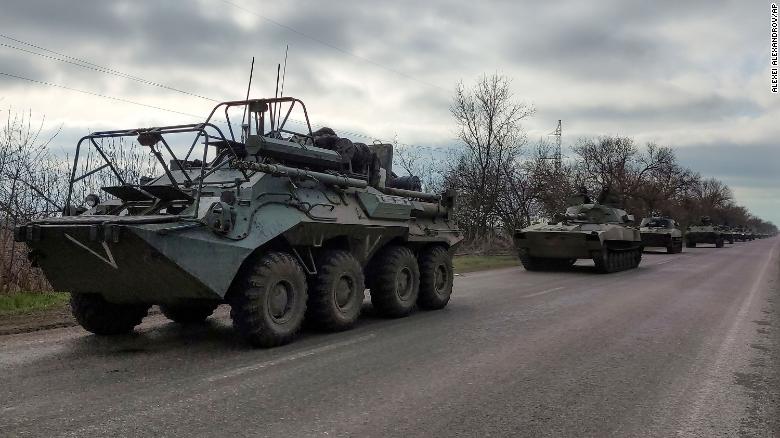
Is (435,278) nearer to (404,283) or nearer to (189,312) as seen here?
(404,283)

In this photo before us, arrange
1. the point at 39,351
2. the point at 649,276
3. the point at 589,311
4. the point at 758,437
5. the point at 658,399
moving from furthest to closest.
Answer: the point at 649,276 < the point at 589,311 < the point at 39,351 < the point at 658,399 < the point at 758,437

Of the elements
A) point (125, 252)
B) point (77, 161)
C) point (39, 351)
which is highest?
point (77, 161)

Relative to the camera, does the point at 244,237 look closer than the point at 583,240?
Yes

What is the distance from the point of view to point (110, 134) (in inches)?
255

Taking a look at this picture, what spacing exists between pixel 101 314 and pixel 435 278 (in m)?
4.49

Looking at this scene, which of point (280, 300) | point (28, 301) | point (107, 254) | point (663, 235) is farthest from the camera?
point (663, 235)

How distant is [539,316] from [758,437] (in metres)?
4.98

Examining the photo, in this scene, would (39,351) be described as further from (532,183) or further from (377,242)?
(532,183)

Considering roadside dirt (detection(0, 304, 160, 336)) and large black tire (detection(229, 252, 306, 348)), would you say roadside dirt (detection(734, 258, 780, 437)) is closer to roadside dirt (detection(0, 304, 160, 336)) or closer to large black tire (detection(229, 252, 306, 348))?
large black tire (detection(229, 252, 306, 348))

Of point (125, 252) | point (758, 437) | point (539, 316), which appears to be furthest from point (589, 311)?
point (125, 252)

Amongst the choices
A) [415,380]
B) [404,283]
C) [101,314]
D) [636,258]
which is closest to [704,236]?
[636,258]

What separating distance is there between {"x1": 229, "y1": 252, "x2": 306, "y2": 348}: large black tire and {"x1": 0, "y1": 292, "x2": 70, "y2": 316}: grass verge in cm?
416

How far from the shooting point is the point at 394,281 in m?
8.41

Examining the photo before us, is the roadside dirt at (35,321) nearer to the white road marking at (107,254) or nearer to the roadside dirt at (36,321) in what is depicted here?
the roadside dirt at (36,321)
